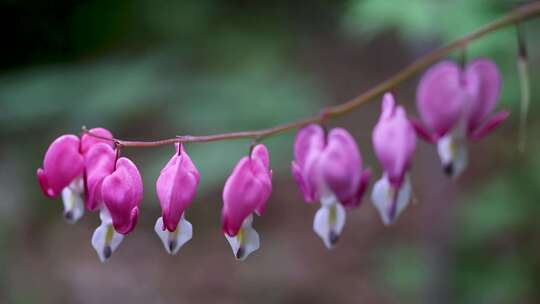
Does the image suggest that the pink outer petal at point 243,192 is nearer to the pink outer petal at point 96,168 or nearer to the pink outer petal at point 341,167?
the pink outer petal at point 341,167

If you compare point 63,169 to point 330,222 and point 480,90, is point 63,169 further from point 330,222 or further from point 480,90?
point 480,90

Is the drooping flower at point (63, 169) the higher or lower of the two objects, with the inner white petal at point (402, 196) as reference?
higher

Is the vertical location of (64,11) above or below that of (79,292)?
above

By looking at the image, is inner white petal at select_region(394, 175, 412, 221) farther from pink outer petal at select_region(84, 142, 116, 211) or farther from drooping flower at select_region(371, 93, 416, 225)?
pink outer petal at select_region(84, 142, 116, 211)

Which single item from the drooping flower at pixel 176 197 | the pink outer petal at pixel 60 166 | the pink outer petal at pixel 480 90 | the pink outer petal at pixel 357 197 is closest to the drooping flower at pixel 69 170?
the pink outer petal at pixel 60 166

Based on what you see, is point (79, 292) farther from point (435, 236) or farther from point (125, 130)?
point (435, 236)

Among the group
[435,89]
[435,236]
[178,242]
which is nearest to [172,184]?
[178,242]
